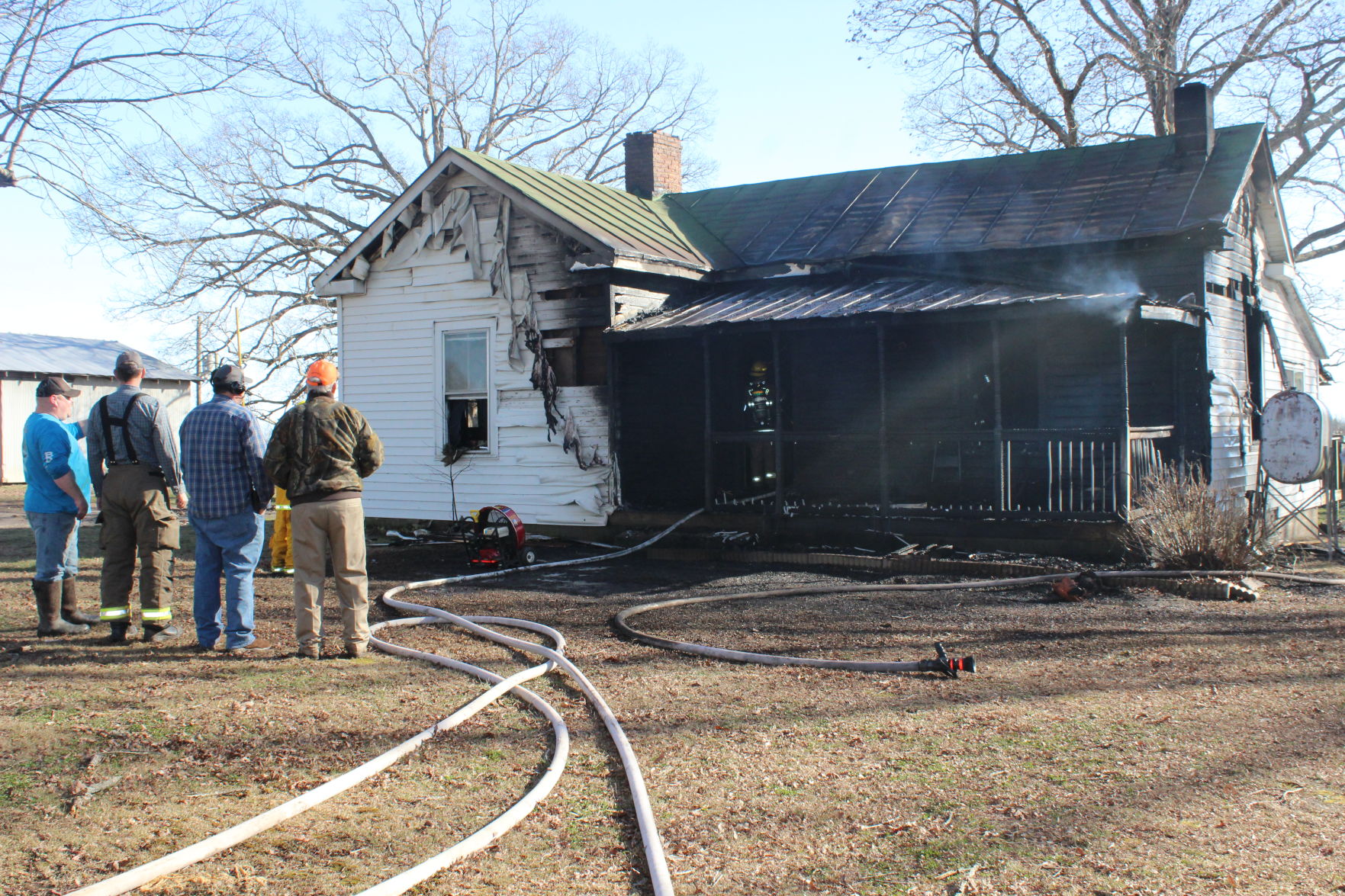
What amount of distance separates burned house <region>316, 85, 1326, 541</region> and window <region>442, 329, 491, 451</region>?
0.03 m

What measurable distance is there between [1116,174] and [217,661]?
12125 mm

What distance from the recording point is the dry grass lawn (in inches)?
137

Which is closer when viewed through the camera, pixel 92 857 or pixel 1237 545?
pixel 92 857

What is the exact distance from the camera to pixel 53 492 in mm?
7301

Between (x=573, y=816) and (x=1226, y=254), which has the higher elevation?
(x=1226, y=254)

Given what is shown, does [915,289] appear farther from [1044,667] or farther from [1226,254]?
[1044,667]

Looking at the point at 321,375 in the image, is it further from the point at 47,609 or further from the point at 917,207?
the point at 917,207

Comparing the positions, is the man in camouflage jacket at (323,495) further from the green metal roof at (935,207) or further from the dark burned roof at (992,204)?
the dark burned roof at (992,204)

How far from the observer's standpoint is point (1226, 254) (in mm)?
13203

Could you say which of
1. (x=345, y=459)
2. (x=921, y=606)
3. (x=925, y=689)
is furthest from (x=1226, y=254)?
(x=345, y=459)

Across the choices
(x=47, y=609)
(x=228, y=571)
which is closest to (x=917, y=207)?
(x=228, y=571)

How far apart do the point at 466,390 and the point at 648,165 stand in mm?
5596

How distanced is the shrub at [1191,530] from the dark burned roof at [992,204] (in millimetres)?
3572

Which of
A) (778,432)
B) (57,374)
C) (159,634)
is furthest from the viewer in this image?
(57,374)
